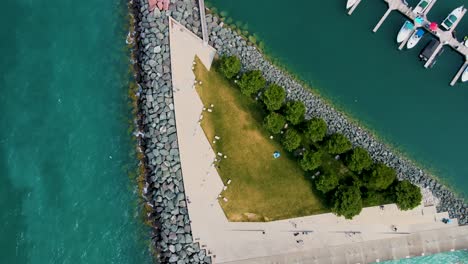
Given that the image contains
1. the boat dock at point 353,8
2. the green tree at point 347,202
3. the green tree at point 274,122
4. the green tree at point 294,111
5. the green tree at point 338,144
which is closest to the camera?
the green tree at point 347,202

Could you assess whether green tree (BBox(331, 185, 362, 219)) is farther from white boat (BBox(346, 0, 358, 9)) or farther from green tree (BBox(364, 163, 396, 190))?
white boat (BBox(346, 0, 358, 9))

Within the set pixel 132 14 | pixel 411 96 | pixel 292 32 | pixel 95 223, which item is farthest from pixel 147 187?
pixel 411 96

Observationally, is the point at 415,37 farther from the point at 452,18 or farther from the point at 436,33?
the point at 452,18

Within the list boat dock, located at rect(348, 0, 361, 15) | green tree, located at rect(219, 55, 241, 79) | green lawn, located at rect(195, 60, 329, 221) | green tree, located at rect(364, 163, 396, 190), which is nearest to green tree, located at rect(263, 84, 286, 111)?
green lawn, located at rect(195, 60, 329, 221)

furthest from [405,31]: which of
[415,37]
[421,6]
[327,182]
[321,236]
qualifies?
[321,236]

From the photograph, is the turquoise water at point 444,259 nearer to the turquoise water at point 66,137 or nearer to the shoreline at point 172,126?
the shoreline at point 172,126

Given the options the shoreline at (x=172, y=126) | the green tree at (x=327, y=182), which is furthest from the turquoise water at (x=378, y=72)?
the green tree at (x=327, y=182)
